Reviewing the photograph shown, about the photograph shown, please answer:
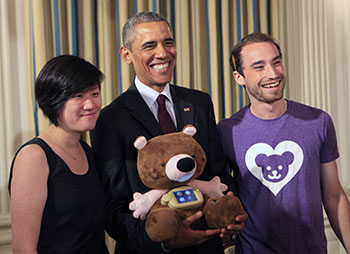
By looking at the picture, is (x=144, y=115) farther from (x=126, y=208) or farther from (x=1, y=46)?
(x=1, y=46)

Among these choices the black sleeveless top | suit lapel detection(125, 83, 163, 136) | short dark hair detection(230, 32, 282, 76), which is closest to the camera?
the black sleeveless top

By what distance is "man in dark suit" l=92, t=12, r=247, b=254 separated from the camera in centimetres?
135

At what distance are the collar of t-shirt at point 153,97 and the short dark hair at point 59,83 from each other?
0.72ft

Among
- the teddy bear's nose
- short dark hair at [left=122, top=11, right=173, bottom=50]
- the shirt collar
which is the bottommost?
the teddy bear's nose

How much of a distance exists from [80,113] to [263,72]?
2.34ft

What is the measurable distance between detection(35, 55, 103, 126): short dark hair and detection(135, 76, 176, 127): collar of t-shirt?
221 mm

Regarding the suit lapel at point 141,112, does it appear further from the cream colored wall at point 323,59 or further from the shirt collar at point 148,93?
the cream colored wall at point 323,59

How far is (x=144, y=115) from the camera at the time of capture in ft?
4.61

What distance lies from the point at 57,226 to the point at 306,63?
1979mm

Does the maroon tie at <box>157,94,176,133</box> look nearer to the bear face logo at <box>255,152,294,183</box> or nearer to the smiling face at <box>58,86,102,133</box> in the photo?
the smiling face at <box>58,86,102,133</box>

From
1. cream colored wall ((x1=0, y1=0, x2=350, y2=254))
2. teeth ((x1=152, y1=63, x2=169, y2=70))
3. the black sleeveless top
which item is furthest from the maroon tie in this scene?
cream colored wall ((x1=0, y1=0, x2=350, y2=254))

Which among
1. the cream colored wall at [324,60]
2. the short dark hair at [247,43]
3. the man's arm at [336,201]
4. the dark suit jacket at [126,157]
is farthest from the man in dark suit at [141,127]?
the cream colored wall at [324,60]

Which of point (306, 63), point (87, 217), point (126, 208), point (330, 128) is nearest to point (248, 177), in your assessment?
point (330, 128)

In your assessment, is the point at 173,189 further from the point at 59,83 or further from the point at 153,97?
the point at 59,83
